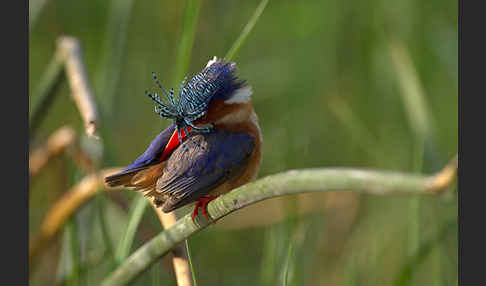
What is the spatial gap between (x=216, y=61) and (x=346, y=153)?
1.98 m

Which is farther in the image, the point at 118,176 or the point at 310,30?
the point at 310,30

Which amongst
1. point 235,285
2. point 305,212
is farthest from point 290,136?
point 235,285

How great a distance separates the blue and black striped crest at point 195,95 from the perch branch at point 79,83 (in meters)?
0.25

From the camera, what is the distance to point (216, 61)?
1020 millimetres

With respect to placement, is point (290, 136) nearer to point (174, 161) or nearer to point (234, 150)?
point (234, 150)

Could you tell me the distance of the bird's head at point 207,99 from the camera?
0.92m

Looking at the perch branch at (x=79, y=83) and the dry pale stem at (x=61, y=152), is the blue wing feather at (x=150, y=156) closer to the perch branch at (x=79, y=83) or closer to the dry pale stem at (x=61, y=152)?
the perch branch at (x=79, y=83)

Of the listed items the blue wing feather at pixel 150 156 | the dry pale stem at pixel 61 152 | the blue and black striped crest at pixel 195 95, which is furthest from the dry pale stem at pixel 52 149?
the blue and black striped crest at pixel 195 95

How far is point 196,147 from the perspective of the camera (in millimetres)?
1070

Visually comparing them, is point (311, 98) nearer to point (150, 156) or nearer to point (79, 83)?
point (79, 83)

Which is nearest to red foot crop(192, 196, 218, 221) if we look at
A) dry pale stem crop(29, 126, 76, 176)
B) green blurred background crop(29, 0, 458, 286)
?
dry pale stem crop(29, 126, 76, 176)

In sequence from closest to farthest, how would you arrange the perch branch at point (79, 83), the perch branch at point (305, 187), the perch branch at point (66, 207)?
the perch branch at point (305, 187) < the perch branch at point (79, 83) < the perch branch at point (66, 207)

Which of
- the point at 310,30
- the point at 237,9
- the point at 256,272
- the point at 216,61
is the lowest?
the point at 256,272

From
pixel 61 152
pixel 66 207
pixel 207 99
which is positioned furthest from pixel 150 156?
pixel 61 152
